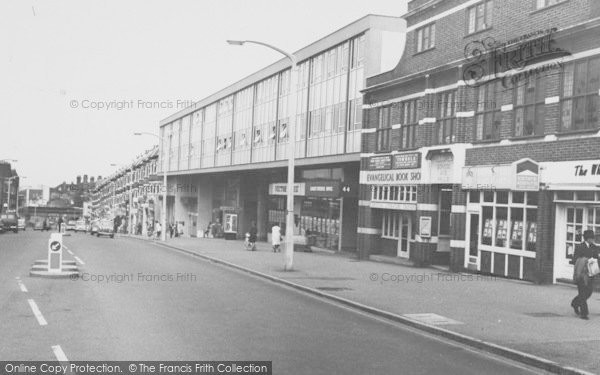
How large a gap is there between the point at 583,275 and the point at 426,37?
50.5 feet

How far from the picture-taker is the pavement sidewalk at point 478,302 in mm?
10367

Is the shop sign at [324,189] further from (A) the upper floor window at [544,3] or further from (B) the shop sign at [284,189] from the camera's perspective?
(A) the upper floor window at [544,3]

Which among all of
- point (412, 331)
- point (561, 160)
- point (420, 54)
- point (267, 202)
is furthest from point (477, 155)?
point (267, 202)

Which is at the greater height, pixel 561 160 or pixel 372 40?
pixel 372 40

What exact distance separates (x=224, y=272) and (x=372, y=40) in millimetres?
14963

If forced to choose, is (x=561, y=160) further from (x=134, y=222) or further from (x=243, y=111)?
(x=134, y=222)

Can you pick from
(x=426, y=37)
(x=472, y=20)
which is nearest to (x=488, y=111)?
(x=472, y=20)

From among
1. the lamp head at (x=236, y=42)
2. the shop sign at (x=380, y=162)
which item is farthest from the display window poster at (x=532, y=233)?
the lamp head at (x=236, y=42)

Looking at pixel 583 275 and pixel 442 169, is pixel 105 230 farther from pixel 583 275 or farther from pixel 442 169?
pixel 583 275

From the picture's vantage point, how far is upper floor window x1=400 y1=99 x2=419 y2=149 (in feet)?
86.9

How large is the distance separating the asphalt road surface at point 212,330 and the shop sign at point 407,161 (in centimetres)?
1037

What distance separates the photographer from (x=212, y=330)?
10.6 metres

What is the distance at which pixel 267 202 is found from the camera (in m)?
51.5

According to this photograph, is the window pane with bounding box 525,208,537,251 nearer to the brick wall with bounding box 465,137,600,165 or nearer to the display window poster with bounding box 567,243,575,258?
the display window poster with bounding box 567,243,575,258
